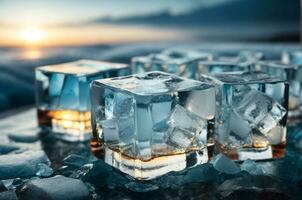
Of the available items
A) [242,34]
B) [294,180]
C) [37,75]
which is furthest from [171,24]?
[294,180]

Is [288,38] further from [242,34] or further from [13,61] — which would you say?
[13,61]

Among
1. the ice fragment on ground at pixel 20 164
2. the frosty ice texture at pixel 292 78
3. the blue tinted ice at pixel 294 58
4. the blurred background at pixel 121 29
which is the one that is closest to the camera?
the ice fragment on ground at pixel 20 164

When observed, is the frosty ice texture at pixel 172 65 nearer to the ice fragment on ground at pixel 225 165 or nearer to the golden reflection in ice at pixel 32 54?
the ice fragment on ground at pixel 225 165

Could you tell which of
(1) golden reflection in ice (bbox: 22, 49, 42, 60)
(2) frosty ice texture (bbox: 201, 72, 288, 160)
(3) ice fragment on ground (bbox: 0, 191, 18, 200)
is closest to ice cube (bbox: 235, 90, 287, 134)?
(2) frosty ice texture (bbox: 201, 72, 288, 160)

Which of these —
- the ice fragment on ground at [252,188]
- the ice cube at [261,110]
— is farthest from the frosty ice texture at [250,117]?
the ice fragment on ground at [252,188]

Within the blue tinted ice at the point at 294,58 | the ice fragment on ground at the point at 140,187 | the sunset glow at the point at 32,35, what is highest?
the sunset glow at the point at 32,35

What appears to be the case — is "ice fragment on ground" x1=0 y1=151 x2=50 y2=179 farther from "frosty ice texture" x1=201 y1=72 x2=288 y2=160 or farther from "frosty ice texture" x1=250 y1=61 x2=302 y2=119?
"frosty ice texture" x1=250 y1=61 x2=302 y2=119

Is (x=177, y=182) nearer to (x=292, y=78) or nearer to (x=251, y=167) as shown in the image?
(x=251, y=167)
